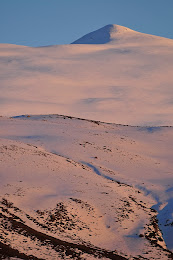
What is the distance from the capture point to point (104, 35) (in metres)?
156

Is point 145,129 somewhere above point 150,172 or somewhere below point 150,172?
above

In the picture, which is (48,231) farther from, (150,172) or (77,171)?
(150,172)

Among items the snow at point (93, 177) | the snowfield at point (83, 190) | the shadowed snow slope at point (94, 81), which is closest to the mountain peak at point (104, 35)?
the shadowed snow slope at point (94, 81)

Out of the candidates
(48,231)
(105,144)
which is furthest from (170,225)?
(105,144)

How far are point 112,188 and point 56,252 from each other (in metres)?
10.2

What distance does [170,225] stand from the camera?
23266 mm

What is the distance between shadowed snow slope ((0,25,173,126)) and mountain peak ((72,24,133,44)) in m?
7.15

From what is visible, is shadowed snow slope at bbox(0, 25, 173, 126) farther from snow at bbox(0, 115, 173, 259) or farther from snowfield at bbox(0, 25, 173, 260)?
snow at bbox(0, 115, 173, 259)

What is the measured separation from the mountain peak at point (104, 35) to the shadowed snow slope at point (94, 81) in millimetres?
7154

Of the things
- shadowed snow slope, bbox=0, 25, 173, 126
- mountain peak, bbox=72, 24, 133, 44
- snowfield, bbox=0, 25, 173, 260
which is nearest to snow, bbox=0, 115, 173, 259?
snowfield, bbox=0, 25, 173, 260

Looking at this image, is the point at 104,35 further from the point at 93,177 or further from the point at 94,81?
the point at 93,177

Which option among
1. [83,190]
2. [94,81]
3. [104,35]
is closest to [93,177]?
[83,190]

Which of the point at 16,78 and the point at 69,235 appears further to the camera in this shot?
the point at 16,78

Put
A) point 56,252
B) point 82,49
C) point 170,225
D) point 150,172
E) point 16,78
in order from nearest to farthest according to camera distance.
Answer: point 56,252 < point 170,225 < point 150,172 < point 16,78 < point 82,49
